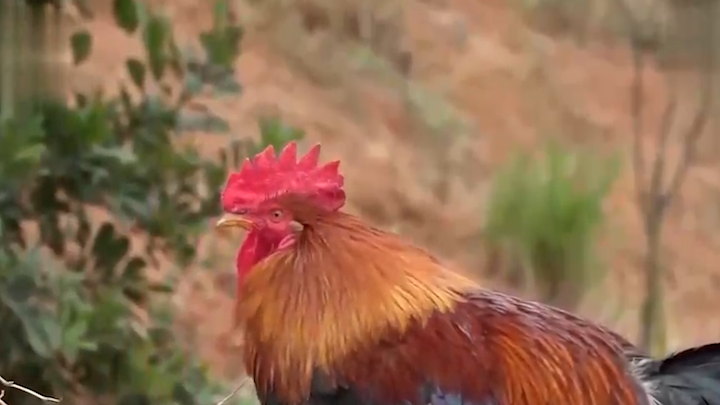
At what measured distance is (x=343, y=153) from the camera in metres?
5.11

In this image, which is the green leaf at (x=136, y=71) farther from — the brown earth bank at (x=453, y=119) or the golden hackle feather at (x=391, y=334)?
the brown earth bank at (x=453, y=119)

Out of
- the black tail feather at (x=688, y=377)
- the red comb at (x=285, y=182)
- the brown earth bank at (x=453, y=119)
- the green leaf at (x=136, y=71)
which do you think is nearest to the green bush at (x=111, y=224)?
the green leaf at (x=136, y=71)

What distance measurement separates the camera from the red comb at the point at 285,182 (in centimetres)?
188

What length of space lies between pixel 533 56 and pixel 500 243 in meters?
2.01

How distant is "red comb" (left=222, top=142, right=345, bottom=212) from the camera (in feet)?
6.16

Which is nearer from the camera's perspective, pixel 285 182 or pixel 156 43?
pixel 285 182

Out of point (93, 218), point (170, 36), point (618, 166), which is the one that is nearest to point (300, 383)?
point (170, 36)

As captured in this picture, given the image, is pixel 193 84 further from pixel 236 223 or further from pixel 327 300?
pixel 327 300

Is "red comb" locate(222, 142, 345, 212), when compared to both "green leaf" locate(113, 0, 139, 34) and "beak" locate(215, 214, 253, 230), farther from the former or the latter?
"green leaf" locate(113, 0, 139, 34)

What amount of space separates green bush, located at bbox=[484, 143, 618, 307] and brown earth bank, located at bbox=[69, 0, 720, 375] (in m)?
0.21

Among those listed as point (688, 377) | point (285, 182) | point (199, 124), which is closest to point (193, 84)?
point (199, 124)

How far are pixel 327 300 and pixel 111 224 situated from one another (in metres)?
1.06

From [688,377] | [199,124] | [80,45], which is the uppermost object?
[80,45]

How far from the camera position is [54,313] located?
2.54 metres
